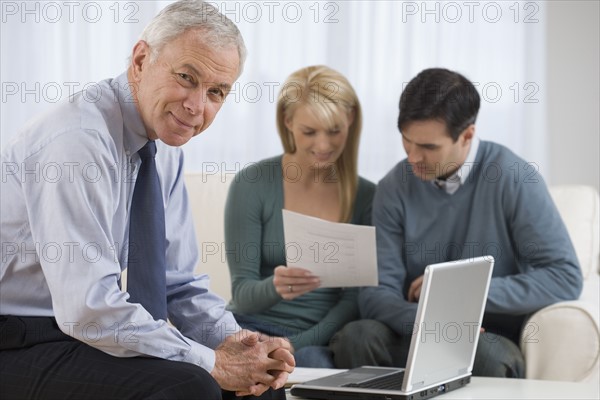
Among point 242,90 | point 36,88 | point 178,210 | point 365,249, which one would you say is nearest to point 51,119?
point 178,210

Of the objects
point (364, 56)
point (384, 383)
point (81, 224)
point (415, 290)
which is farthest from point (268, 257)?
point (364, 56)

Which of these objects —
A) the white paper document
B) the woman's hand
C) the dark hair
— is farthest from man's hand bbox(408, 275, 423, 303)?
the dark hair

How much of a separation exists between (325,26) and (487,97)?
0.71 meters

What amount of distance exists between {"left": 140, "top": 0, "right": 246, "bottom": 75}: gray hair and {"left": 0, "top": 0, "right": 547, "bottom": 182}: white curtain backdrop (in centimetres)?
190

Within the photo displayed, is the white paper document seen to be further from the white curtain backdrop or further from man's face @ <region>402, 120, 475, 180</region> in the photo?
the white curtain backdrop

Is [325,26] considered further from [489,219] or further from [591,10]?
[489,219]

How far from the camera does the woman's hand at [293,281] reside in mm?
2281

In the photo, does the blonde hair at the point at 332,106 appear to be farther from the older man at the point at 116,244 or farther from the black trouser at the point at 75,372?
the black trouser at the point at 75,372

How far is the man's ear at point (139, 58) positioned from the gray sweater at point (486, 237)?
3.11 feet

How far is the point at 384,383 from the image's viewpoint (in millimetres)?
1897

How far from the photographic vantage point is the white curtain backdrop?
3.50 meters

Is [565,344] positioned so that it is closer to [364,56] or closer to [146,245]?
[146,245]

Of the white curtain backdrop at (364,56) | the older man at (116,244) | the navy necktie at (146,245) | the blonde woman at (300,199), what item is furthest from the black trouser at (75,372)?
the white curtain backdrop at (364,56)

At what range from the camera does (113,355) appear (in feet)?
4.91
